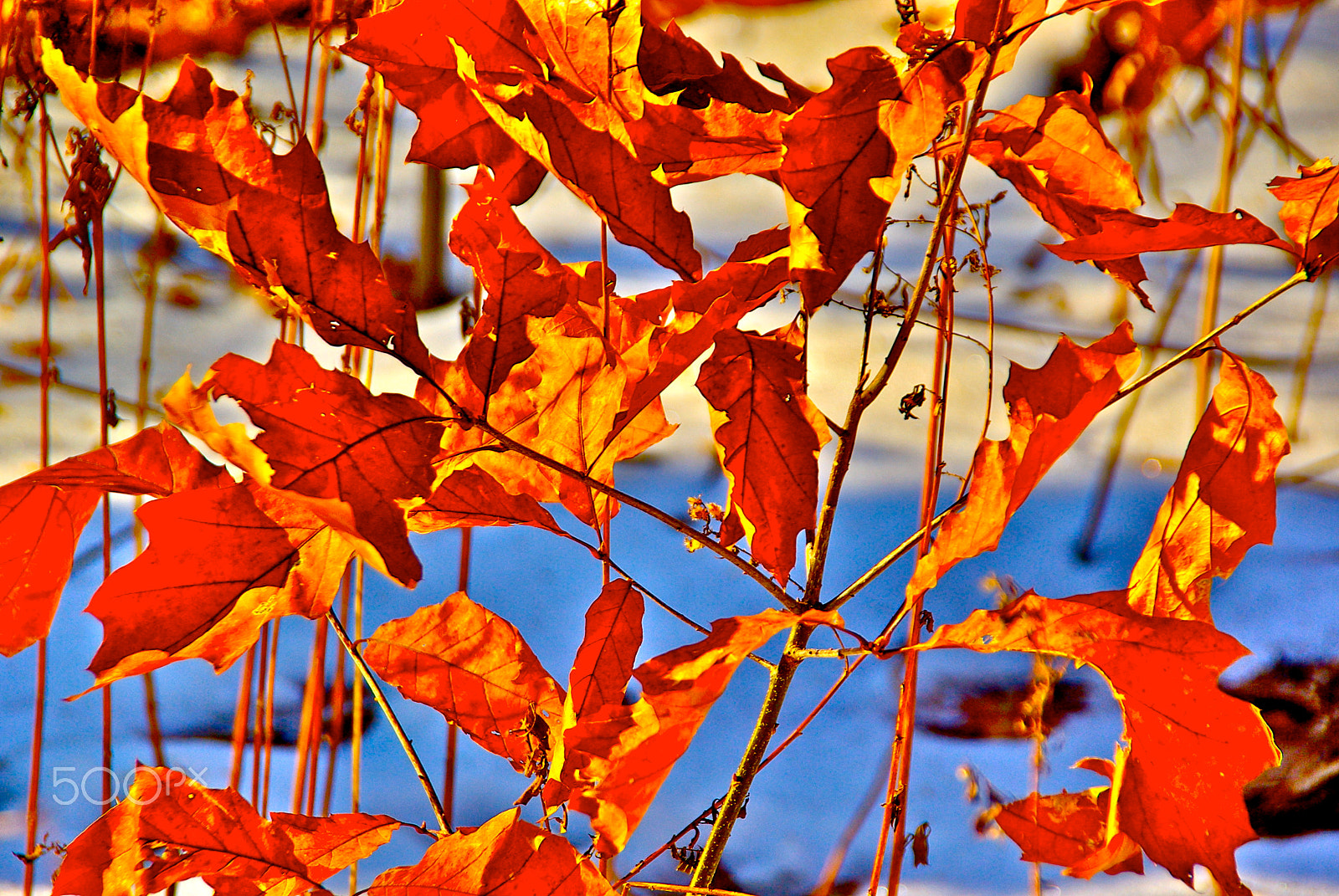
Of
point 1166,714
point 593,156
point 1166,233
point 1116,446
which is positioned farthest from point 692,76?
point 1116,446

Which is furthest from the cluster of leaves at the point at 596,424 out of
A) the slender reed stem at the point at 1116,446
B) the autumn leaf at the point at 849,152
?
the slender reed stem at the point at 1116,446

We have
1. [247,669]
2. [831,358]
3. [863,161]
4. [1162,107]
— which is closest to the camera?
[863,161]

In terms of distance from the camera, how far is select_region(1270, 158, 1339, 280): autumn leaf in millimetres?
A: 338

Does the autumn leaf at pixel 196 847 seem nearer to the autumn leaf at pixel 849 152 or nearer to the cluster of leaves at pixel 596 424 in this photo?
the cluster of leaves at pixel 596 424

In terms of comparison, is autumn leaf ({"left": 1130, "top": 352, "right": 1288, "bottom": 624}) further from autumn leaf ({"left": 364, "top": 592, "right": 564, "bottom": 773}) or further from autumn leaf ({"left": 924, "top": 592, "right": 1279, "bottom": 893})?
autumn leaf ({"left": 364, "top": 592, "right": 564, "bottom": 773})

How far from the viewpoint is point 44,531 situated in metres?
0.38

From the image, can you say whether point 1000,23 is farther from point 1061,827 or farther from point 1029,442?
A: point 1061,827

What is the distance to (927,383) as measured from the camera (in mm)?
1133

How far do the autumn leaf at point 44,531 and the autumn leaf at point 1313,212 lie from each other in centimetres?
45

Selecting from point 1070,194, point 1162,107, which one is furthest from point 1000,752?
point 1070,194

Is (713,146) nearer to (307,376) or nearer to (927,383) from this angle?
(307,376)

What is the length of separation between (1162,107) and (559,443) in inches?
38.3

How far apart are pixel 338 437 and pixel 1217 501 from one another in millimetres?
329

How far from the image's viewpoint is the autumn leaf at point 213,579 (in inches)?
12.3
